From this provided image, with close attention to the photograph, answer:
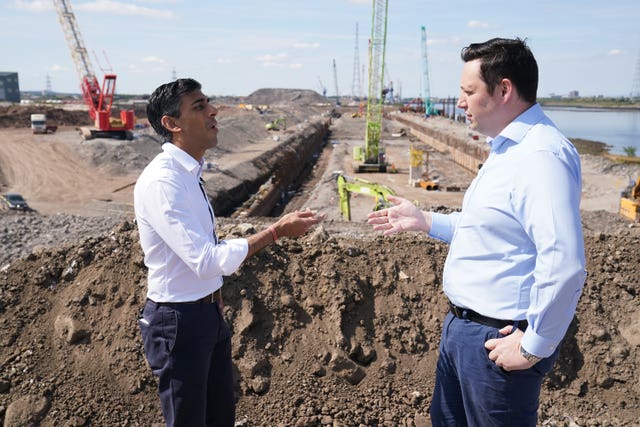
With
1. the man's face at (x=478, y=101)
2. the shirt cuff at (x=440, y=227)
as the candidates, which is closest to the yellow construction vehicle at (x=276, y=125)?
the shirt cuff at (x=440, y=227)

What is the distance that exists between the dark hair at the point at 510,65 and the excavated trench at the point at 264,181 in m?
15.9

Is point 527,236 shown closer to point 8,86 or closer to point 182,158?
point 182,158

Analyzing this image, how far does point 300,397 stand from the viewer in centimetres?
455

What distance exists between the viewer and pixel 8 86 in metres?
84.7

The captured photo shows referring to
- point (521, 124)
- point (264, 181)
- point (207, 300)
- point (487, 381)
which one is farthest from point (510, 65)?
point (264, 181)

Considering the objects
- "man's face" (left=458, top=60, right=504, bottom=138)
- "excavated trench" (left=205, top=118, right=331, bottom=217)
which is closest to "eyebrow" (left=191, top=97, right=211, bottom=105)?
"man's face" (left=458, top=60, right=504, bottom=138)

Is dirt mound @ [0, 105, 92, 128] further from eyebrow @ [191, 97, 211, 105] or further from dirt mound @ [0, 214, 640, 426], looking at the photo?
eyebrow @ [191, 97, 211, 105]

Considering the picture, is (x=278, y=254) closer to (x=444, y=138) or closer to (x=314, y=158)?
(x=314, y=158)

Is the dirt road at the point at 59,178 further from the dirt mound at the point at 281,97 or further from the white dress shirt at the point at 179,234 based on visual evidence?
the dirt mound at the point at 281,97

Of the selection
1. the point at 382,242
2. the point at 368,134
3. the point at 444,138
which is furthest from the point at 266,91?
the point at 382,242

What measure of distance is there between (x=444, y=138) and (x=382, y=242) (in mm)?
36852

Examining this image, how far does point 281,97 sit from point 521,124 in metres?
138

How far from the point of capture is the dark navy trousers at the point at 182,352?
265cm

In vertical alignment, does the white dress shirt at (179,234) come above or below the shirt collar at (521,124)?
below
